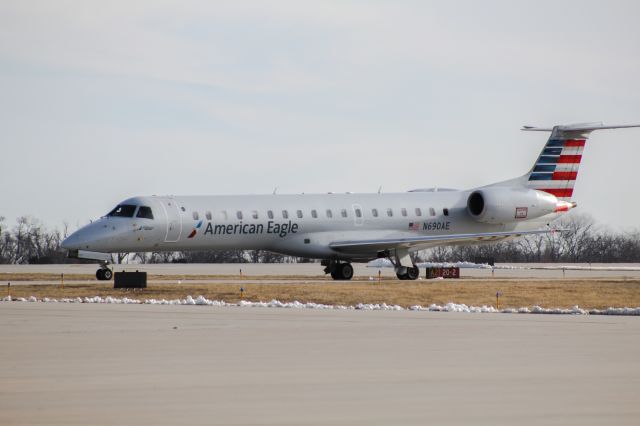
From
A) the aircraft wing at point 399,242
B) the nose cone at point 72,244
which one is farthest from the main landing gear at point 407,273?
the nose cone at point 72,244

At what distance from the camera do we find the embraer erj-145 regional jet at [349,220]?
149 ft

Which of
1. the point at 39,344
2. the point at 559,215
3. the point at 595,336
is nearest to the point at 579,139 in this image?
the point at 559,215

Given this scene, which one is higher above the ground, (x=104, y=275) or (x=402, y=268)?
(x=402, y=268)

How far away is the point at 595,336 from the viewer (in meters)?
19.9

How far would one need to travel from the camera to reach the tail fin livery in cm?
5331

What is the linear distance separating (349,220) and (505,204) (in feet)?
24.1

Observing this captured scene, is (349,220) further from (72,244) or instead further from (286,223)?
(72,244)

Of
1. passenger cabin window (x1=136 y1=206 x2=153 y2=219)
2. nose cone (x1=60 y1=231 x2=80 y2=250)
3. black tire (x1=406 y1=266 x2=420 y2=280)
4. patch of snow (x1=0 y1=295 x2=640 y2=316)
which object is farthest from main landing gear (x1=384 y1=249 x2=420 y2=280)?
patch of snow (x1=0 y1=295 x2=640 y2=316)

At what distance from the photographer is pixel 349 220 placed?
49.5m

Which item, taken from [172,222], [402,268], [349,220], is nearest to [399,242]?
[402,268]

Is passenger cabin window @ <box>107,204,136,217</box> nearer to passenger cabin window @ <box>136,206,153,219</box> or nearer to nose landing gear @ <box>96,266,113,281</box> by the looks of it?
passenger cabin window @ <box>136,206,153,219</box>

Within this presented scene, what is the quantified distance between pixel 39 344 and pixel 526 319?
35.4ft

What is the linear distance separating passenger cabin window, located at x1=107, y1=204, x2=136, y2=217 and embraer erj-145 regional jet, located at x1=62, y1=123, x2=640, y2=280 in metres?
0.05

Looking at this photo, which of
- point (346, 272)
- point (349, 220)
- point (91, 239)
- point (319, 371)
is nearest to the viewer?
point (319, 371)
